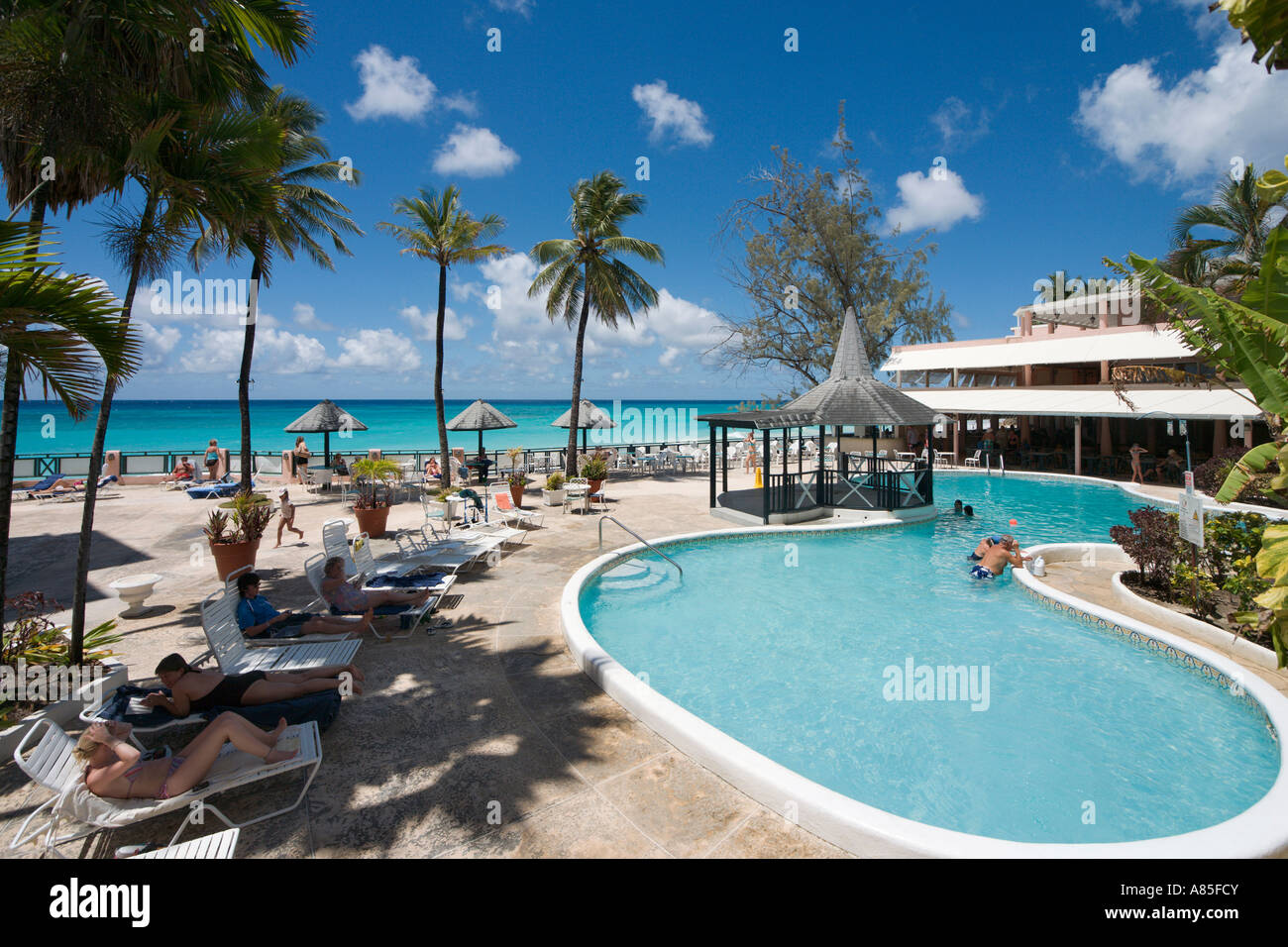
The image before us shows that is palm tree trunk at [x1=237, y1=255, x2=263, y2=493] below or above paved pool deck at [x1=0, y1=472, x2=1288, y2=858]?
above

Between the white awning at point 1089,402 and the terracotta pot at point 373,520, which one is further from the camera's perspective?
the white awning at point 1089,402

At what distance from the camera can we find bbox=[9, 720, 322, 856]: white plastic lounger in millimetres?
3102

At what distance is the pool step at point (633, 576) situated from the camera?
928 centimetres

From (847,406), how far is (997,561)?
5.59m

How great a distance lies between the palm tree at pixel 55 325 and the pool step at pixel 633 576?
645cm

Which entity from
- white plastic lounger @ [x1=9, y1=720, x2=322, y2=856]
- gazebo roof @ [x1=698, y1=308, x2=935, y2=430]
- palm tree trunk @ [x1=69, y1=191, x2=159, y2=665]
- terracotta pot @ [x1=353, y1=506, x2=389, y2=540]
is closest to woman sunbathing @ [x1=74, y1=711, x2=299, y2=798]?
white plastic lounger @ [x1=9, y1=720, x2=322, y2=856]

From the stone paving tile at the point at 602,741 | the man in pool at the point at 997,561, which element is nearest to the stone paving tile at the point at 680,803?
the stone paving tile at the point at 602,741

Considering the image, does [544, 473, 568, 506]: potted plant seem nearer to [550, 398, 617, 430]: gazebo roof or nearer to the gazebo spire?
[550, 398, 617, 430]: gazebo roof

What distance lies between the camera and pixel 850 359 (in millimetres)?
16344

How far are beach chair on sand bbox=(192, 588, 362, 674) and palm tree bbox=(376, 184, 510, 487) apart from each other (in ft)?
37.3

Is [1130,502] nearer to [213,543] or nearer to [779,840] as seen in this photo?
[779,840]

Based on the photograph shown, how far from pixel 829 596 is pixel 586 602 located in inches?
148

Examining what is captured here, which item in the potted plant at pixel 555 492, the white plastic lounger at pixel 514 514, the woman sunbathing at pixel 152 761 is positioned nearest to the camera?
the woman sunbathing at pixel 152 761

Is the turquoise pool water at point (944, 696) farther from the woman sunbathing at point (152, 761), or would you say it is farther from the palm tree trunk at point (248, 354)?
the palm tree trunk at point (248, 354)
